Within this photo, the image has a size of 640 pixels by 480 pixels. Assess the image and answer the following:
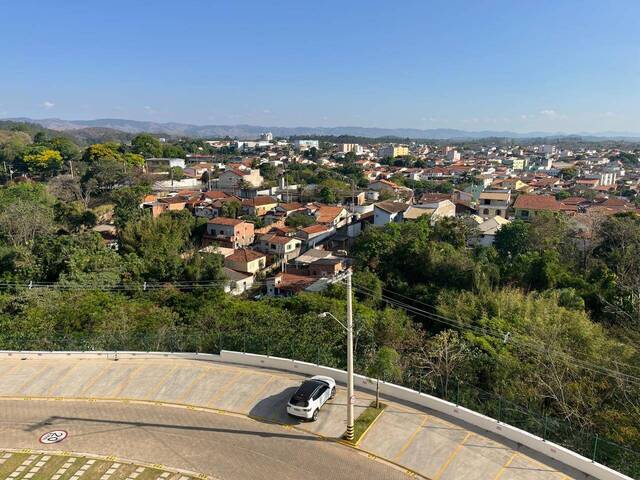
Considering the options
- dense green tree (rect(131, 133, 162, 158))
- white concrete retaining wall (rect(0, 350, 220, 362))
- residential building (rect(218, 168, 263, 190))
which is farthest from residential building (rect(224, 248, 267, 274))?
dense green tree (rect(131, 133, 162, 158))

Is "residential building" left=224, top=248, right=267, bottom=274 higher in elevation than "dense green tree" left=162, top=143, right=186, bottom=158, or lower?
lower

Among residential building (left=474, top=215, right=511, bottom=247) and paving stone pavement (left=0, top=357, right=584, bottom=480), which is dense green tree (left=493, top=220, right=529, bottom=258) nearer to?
residential building (left=474, top=215, right=511, bottom=247)

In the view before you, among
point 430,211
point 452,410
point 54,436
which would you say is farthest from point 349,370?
point 430,211

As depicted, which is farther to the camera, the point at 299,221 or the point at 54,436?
the point at 299,221

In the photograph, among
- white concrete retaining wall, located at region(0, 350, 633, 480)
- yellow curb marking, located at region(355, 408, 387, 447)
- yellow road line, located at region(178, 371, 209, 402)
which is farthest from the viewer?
yellow road line, located at region(178, 371, 209, 402)

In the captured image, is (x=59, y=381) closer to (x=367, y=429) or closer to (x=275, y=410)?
(x=275, y=410)

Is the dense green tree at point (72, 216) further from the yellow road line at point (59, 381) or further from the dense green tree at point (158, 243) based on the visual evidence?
the yellow road line at point (59, 381)
